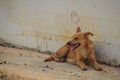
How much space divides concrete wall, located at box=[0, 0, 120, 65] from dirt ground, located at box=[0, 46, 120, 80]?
42cm

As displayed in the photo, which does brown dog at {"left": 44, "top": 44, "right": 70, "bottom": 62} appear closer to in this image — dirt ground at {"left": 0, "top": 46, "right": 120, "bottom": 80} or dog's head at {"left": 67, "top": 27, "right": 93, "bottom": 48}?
dirt ground at {"left": 0, "top": 46, "right": 120, "bottom": 80}

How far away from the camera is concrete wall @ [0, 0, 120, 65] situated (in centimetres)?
674

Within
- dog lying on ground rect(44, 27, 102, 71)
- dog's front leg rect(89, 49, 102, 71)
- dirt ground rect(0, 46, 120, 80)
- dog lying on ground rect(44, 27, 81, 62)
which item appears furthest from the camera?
dog lying on ground rect(44, 27, 81, 62)

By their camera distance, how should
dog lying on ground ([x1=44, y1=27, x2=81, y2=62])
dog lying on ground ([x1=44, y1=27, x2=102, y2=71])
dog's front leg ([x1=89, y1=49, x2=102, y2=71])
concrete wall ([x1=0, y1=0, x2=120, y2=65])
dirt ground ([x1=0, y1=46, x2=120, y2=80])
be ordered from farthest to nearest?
dog lying on ground ([x1=44, y1=27, x2=81, y2=62]) < concrete wall ([x1=0, y1=0, x2=120, y2=65]) < dog lying on ground ([x1=44, y1=27, x2=102, y2=71]) < dog's front leg ([x1=89, y1=49, x2=102, y2=71]) < dirt ground ([x1=0, y1=46, x2=120, y2=80])

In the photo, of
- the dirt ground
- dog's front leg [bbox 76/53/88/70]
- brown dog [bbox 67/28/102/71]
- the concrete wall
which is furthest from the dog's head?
the dirt ground

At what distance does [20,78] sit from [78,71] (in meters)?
1.10

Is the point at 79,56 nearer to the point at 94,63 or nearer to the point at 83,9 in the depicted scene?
the point at 94,63

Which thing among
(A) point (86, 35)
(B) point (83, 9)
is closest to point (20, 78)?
(A) point (86, 35)

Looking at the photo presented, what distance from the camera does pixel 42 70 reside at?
6.38 meters

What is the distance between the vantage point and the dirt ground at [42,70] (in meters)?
5.98

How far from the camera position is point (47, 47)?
7730 millimetres

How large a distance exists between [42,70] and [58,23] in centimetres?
144

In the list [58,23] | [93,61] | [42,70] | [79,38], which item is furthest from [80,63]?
[58,23]

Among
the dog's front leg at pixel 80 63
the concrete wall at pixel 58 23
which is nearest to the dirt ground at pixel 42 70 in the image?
the dog's front leg at pixel 80 63
